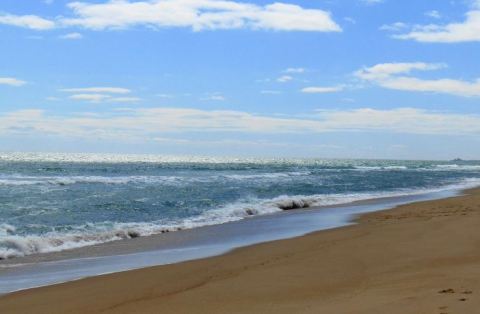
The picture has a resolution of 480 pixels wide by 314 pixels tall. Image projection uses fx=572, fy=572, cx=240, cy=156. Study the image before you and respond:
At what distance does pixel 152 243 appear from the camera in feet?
40.9

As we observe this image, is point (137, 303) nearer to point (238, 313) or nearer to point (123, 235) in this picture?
point (238, 313)

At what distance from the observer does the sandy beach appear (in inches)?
220

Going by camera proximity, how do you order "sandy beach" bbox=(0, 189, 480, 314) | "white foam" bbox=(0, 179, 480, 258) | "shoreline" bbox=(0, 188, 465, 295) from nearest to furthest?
"sandy beach" bbox=(0, 189, 480, 314)
"shoreline" bbox=(0, 188, 465, 295)
"white foam" bbox=(0, 179, 480, 258)

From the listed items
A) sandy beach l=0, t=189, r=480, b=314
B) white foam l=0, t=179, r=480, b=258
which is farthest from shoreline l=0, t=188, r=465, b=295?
sandy beach l=0, t=189, r=480, b=314

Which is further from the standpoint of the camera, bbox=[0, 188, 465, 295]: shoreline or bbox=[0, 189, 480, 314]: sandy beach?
bbox=[0, 188, 465, 295]: shoreline

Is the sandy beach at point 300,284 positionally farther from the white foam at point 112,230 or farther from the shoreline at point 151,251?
the white foam at point 112,230

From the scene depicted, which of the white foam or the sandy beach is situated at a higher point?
the sandy beach

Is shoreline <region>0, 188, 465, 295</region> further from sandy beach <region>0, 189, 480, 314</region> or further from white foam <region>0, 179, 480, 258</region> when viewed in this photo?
sandy beach <region>0, 189, 480, 314</region>

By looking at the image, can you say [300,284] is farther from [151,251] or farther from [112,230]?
[112,230]

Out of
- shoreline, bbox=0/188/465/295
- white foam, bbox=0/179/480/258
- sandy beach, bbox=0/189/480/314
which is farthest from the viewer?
white foam, bbox=0/179/480/258

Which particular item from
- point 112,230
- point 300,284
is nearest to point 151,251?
point 112,230

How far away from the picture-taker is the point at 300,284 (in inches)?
273

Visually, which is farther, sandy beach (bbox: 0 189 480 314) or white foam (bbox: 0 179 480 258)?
white foam (bbox: 0 179 480 258)

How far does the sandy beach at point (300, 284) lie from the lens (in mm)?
5598
